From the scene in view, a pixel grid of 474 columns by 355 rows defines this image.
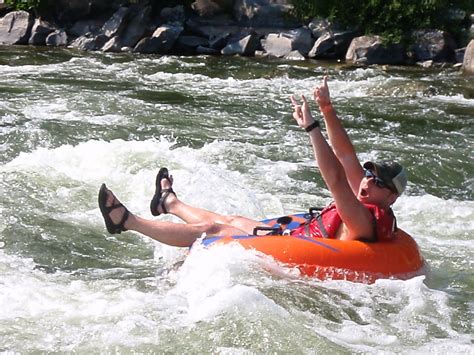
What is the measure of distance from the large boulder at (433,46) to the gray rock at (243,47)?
3094 millimetres

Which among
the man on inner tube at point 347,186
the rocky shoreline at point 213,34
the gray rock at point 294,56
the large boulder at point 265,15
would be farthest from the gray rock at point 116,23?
the man on inner tube at point 347,186

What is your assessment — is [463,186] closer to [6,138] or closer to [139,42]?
[6,138]

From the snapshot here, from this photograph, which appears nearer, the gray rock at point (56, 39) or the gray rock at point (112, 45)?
the gray rock at point (112, 45)

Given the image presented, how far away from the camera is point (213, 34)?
1838 centimetres

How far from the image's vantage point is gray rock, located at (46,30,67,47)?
18.2 meters

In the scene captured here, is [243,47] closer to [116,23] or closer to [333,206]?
[116,23]

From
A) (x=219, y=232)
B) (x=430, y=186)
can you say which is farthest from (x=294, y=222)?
(x=430, y=186)

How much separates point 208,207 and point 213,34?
39.2 ft

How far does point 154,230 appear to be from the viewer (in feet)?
17.7

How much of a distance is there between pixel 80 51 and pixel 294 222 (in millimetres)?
12650

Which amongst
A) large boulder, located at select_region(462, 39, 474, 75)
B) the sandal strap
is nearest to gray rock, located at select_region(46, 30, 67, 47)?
large boulder, located at select_region(462, 39, 474, 75)

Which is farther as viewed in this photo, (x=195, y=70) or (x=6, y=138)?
(x=195, y=70)

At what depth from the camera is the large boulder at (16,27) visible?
60.2 feet

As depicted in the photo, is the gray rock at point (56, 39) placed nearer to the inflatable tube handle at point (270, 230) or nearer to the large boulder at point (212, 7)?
the large boulder at point (212, 7)
